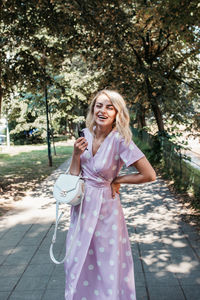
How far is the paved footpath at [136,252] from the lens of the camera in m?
3.94

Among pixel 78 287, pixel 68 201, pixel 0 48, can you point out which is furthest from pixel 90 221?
pixel 0 48


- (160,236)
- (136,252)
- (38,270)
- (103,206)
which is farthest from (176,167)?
(103,206)

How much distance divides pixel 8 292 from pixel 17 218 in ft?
11.6

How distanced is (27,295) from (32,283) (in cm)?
30

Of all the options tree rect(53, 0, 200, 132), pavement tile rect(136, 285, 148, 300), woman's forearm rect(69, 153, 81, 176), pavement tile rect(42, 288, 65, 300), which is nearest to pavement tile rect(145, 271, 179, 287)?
pavement tile rect(136, 285, 148, 300)

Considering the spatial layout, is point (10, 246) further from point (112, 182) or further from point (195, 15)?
point (195, 15)

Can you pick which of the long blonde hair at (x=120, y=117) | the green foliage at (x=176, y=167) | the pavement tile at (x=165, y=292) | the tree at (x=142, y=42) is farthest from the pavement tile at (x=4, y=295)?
the tree at (x=142, y=42)

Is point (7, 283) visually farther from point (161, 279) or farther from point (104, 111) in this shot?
point (104, 111)

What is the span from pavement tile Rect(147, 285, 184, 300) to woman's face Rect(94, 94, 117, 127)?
82.1 inches

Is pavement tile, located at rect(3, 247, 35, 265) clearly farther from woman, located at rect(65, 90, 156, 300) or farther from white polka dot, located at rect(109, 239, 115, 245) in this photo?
white polka dot, located at rect(109, 239, 115, 245)

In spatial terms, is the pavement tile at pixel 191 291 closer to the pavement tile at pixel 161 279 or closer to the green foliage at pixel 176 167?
the pavement tile at pixel 161 279

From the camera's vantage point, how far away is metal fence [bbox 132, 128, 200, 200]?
8.54 meters

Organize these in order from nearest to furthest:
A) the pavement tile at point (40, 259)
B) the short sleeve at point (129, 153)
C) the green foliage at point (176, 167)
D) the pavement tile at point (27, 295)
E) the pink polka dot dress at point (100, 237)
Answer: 1. the short sleeve at point (129, 153)
2. the pink polka dot dress at point (100, 237)
3. the pavement tile at point (27, 295)
4. the pavement tile at point (40, 259)
5. the green foliage at point (176, 167)

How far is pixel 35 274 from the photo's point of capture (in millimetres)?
4406
